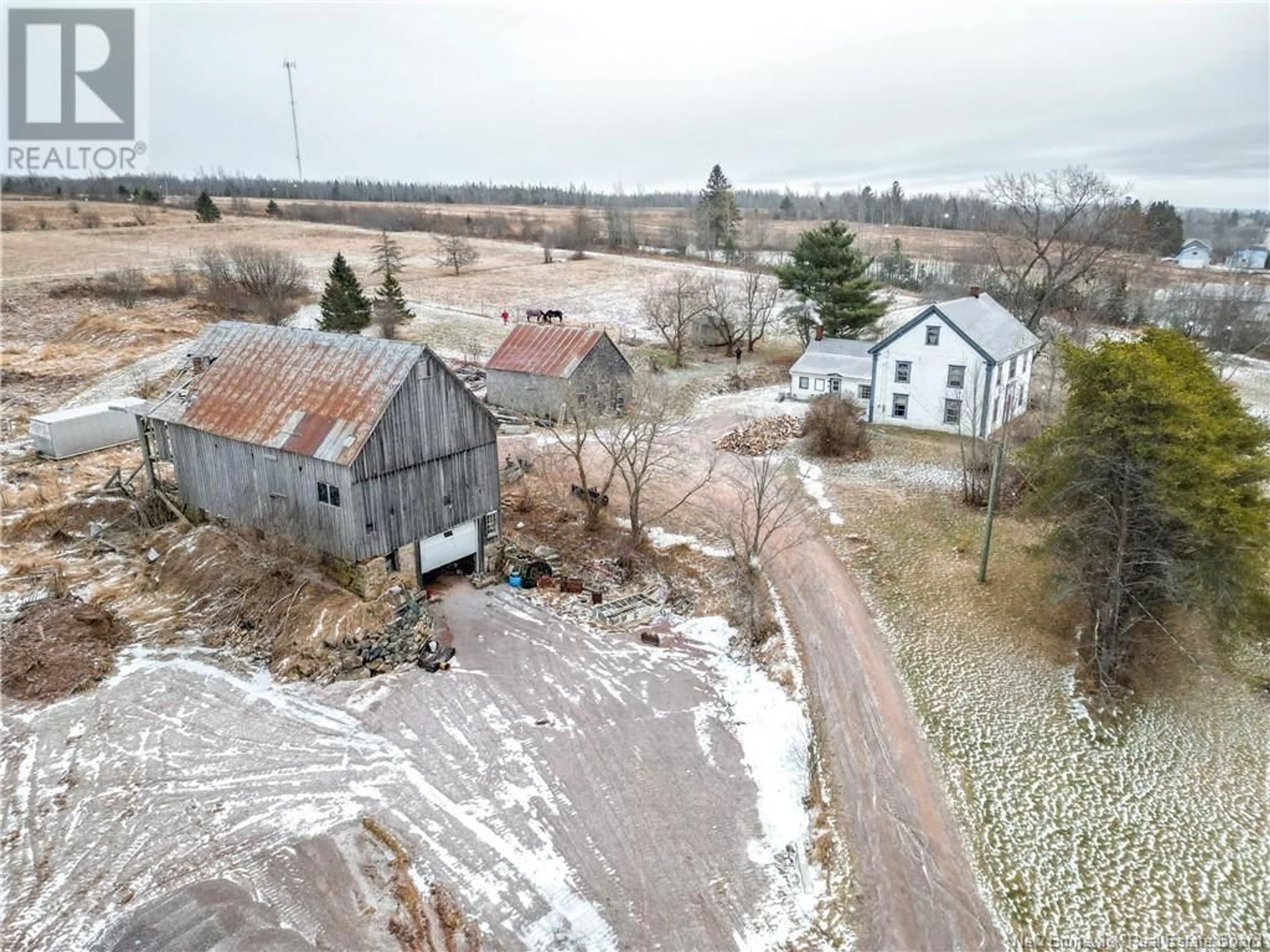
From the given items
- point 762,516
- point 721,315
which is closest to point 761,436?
point 762,516

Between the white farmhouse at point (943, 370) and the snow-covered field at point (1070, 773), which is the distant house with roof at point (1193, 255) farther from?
the snow-covered field at point (1070, 773)

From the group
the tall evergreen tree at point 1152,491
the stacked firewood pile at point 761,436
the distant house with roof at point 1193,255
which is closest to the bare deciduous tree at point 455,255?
the stacked firewood pile at point 761,436

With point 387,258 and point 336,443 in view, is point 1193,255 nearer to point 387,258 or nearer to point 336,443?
point 387,258

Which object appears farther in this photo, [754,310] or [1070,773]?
[754,310]

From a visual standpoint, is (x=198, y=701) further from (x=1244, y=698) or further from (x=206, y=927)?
(x=1244, y=698)

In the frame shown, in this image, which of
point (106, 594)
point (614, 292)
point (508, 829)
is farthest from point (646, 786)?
point (614, 292)
